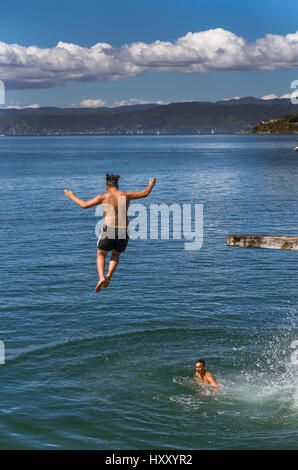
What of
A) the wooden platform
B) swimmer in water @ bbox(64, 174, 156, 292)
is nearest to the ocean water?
swimmer in water @ bbox(64, 174, 156, 292)

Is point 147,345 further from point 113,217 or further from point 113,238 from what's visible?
point 113,217

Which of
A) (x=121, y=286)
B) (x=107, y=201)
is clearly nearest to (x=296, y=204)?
(x=121, y=286)

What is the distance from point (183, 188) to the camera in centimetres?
9650

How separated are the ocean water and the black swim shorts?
980cm

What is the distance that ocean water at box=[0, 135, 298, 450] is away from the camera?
21.8m

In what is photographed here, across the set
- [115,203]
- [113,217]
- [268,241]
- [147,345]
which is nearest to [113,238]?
[113,217]

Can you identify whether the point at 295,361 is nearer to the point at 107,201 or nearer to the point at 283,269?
the point at 283,269

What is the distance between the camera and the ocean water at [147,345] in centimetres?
2175

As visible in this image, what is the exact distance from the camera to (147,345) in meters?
29.1

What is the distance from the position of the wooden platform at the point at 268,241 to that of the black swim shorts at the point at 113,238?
8.77ft

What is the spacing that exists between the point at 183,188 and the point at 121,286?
59.9 metres

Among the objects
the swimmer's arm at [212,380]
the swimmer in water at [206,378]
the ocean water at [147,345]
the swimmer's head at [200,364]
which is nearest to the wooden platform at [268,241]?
the ocean water at [147,345]

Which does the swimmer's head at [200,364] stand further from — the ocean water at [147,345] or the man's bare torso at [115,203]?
the man's bare torso at [115,203]

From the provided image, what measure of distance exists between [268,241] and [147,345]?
58.8 feet
